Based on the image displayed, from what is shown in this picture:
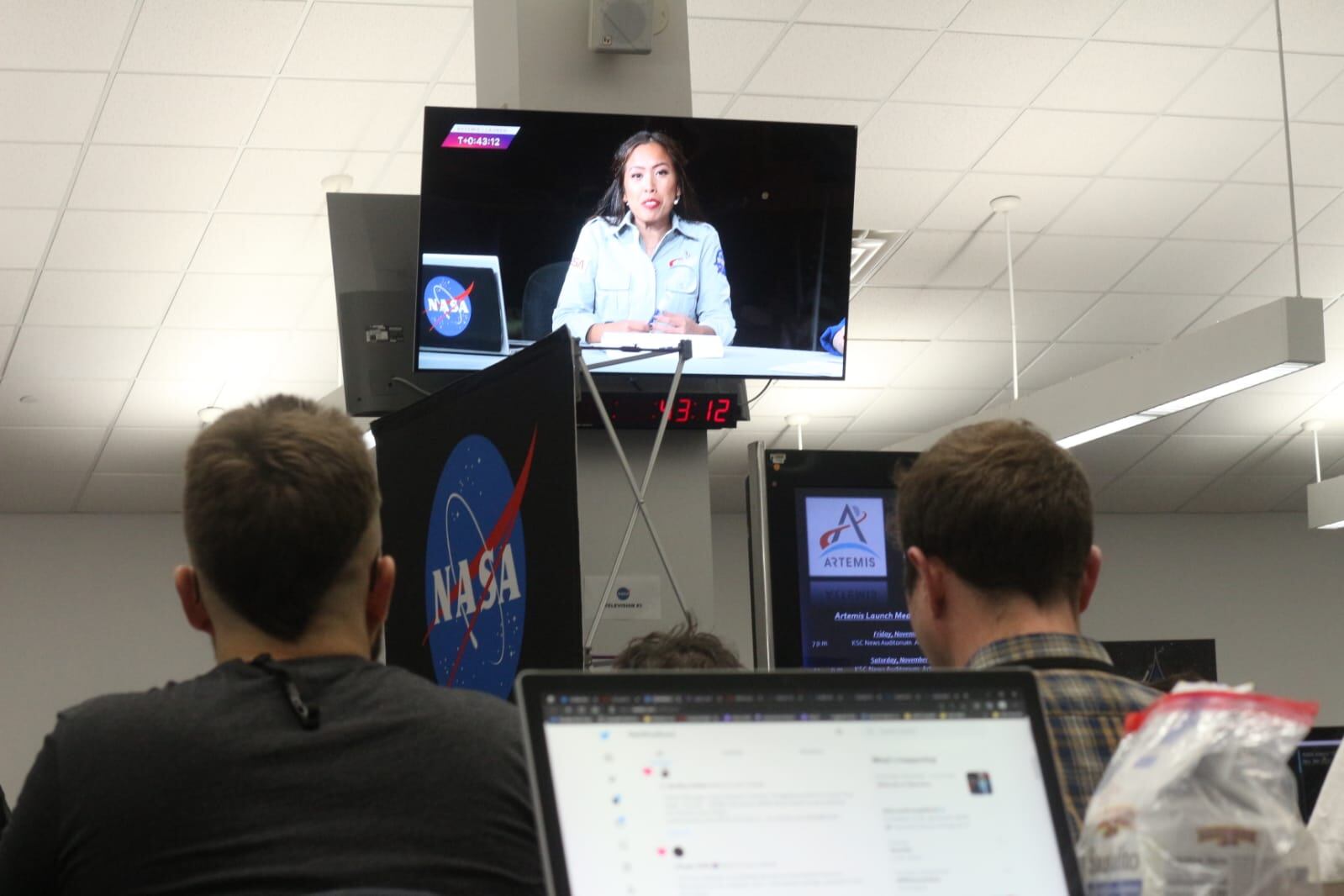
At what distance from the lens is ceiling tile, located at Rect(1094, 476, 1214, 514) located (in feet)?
36.5

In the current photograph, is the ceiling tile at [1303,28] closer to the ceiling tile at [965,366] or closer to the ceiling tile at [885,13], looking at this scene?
the ceiling tile at [885,13]

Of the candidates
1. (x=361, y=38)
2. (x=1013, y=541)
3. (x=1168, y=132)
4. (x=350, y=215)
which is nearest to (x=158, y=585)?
(x=361, y=38)

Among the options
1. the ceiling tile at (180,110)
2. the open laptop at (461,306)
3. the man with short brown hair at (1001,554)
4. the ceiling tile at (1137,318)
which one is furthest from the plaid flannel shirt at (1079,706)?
the ceiling tile at (1137,318)

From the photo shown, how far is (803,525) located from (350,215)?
3.64 ft

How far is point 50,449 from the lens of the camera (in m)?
8.98

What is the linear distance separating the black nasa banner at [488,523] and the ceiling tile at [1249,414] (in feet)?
24.5

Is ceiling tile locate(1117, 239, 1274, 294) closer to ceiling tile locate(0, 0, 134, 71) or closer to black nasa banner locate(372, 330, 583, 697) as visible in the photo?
ceiling tile locate(0, 0, 134, 71)

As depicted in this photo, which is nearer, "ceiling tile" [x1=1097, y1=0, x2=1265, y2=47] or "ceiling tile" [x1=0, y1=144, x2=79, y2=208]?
"ceiling tile" [x1=1097, y1=0, x2=1265, y2=47]

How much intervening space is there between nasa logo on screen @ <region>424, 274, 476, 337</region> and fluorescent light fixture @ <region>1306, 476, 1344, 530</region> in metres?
6.90

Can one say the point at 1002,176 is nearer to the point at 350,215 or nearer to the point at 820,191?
the point at 820,191

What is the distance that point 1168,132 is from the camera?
6.30 meters

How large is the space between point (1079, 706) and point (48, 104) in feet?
16.2

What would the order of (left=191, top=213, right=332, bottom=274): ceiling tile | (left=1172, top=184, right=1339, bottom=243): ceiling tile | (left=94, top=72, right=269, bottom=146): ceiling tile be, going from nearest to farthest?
(left=94, top=72, right=269, bottom=146): ceiling tile, (left=191, top=213, right=332, bottom=274): ceiling tile, (left=1172, top=184, right=1339, bottom=243): ceiling tile

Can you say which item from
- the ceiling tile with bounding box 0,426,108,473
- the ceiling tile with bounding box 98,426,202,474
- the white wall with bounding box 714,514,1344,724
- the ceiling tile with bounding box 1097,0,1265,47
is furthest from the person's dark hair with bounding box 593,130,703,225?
the white wall with bounding box 714,514,1344,724
